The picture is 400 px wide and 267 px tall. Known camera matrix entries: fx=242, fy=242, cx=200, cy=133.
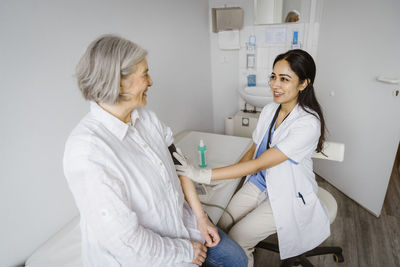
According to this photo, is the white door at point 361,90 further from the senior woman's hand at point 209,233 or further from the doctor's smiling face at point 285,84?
the senior woman's hand at point 209,233

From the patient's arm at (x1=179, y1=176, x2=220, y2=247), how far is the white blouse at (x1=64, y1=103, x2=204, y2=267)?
10cm

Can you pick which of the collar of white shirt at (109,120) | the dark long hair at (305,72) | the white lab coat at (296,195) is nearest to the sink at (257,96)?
the dark long hair at (305,72)

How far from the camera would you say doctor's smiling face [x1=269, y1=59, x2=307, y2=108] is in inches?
47.7

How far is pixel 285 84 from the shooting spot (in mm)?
1222

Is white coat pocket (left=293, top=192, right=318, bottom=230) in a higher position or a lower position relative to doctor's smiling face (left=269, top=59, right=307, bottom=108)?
lower

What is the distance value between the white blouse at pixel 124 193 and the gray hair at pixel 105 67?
0.08m

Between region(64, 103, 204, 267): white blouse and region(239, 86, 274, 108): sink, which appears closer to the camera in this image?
region(64, 103, 204, 267): white blouse

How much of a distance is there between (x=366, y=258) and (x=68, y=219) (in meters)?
1.82

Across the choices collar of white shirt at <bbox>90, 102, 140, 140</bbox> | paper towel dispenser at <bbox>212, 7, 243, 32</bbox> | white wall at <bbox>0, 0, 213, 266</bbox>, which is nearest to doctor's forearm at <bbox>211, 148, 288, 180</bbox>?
collar of white shirt at <bbox>90, 102, 140, 140</bbox>

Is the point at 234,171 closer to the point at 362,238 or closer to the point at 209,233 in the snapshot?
the point at 209,233

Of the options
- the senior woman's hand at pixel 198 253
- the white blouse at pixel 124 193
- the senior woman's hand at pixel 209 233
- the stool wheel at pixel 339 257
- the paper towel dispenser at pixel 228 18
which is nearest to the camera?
the white blouse at pixel 124 193

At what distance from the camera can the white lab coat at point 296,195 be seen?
45.5 inches

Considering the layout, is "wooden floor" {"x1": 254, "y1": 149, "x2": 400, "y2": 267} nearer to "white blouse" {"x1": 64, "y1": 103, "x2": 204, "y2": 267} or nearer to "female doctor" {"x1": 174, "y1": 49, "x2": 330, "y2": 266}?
"female doctor" {"x1": 174, "y1": 49, "x2": 330, "y2": 266}

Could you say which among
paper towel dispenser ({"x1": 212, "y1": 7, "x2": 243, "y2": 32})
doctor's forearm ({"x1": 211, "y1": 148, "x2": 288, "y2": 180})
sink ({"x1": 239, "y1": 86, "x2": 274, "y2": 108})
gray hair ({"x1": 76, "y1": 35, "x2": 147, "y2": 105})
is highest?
paper towel dispenser ({"x1": 212, "y1": 7, "x2": 243, "y2": 32})
